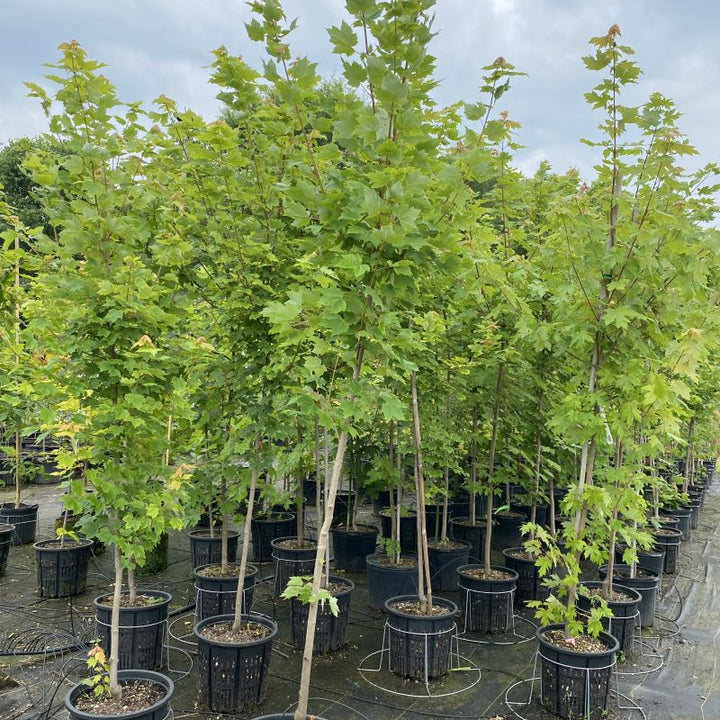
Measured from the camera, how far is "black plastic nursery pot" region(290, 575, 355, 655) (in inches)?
189

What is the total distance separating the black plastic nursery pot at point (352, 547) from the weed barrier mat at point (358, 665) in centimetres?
22

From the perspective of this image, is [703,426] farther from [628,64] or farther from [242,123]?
[242,123]

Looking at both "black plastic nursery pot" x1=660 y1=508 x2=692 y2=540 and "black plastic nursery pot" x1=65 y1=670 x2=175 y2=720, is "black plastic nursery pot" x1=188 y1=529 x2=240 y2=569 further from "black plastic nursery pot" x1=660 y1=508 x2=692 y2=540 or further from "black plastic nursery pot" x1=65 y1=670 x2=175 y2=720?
"black plastic nursery pot" x1=660 y1=508 x2=692 y2=540

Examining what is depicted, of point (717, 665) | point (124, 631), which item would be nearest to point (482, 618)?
point (717, 665)

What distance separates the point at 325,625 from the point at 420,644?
2.75 ft

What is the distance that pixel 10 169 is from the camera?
22125 mm

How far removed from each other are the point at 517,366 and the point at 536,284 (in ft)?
3.24

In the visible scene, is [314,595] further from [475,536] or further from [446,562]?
[475,536]

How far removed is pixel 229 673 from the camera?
3891 millimetres

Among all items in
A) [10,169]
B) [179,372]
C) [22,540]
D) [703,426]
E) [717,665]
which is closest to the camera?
[179,372]

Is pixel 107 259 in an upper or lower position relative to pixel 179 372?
upper

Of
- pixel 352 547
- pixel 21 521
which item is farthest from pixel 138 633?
pixel 21 521

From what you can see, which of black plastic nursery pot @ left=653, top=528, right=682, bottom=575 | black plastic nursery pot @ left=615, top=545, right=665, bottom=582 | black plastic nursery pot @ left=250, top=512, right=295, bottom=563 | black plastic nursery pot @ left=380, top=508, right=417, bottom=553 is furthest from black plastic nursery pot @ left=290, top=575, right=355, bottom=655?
black plastic nursery pot @ left=653, top=528, right=682, bottom=575

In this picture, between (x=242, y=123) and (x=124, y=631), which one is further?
(x=124, y=631)
